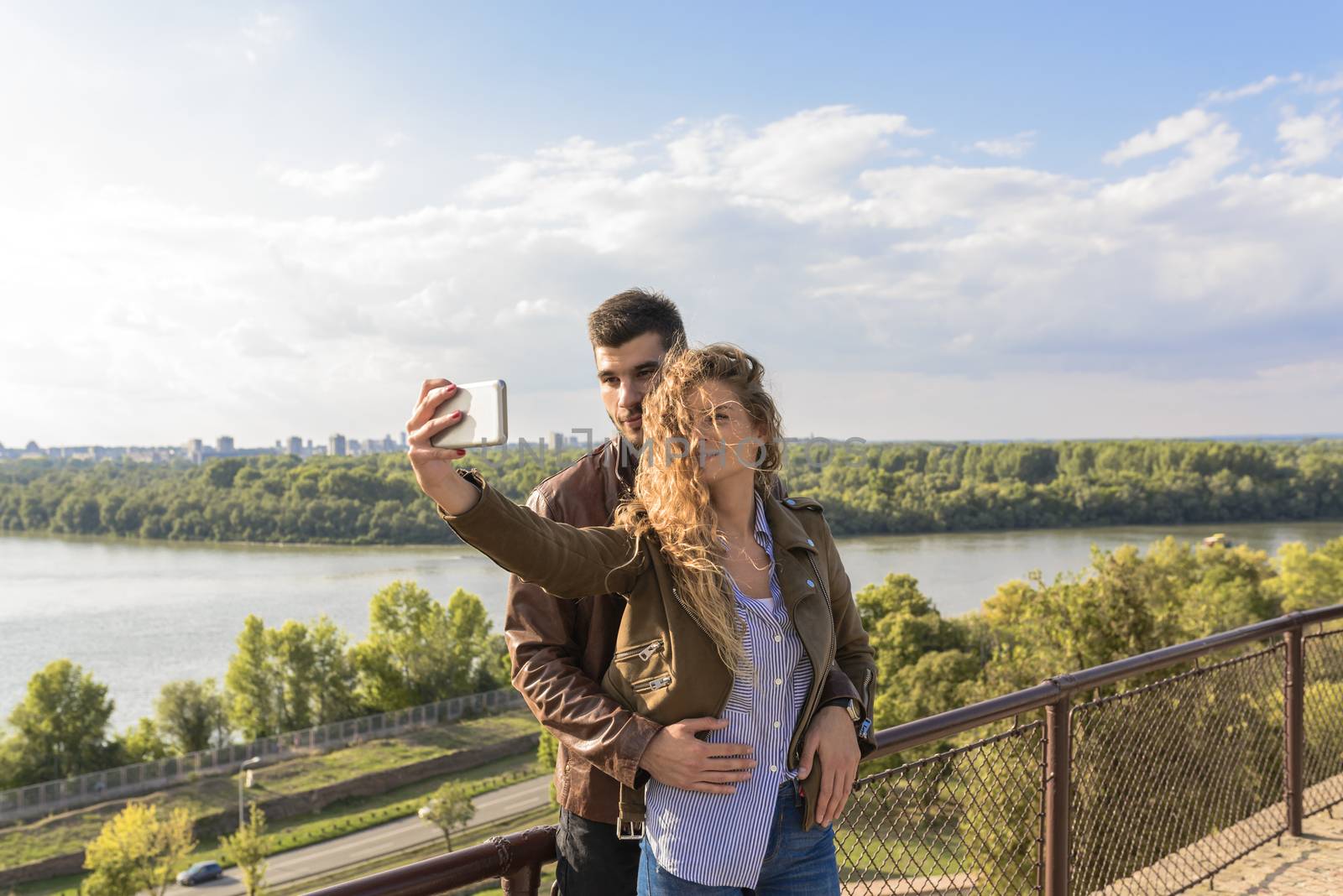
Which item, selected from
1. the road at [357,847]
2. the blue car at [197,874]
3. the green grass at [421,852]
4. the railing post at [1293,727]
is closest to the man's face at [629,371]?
the railing post at [1293,727]

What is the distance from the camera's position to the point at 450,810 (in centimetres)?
2373

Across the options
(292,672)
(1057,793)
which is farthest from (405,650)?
(1057,793)

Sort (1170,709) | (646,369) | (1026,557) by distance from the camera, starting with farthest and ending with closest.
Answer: (1026,557), (1170,709), (646,369)

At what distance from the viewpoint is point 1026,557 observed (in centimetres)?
4641

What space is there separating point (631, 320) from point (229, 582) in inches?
1975

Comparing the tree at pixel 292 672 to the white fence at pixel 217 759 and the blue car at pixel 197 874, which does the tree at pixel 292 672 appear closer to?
the white fence at pixel 217 759

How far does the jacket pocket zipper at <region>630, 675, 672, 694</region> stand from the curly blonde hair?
0.30 ft

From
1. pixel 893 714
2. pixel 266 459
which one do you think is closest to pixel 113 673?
pixel 893 714

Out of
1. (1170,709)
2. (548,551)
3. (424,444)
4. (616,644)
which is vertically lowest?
(1170,709)

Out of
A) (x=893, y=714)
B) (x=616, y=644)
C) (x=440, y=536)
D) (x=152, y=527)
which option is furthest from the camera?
(x=152, y=527)

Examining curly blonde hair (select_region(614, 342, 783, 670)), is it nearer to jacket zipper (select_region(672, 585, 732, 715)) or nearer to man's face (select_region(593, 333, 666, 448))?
jacket zipper (select_region(672, 585, 732, 715))

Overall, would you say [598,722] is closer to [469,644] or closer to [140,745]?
[140,745]

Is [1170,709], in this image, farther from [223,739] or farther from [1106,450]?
[1106,450]

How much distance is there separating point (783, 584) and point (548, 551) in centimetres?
44
